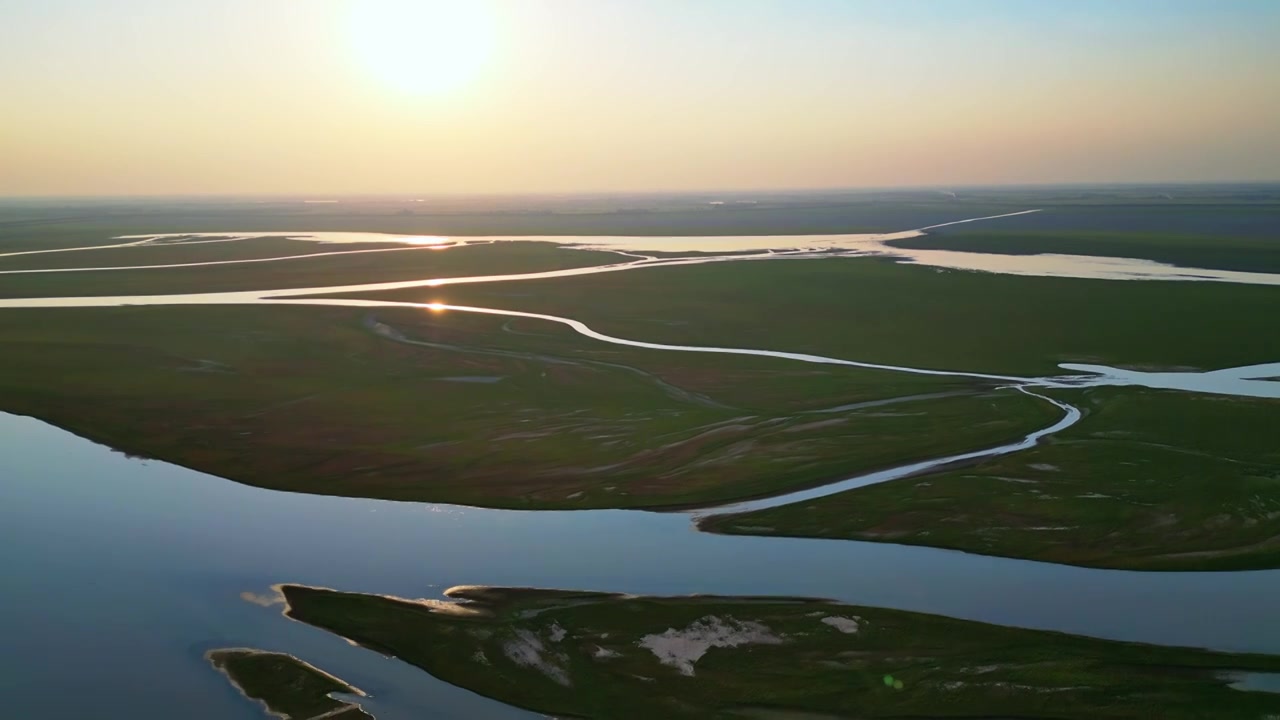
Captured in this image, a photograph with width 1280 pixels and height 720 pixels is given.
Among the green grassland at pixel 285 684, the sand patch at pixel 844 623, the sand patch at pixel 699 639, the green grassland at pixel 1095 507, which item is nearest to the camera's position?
the green grassland at pixel 285 684

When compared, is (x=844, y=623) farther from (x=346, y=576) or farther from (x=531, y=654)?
(x=346, y=576)

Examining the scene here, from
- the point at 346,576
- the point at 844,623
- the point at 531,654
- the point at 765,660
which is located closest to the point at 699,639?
the point at 765,660

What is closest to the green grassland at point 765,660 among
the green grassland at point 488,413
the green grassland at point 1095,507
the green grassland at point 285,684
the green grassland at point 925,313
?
the green grassland at point 285,684

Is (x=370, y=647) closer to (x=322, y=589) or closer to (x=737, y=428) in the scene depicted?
(x=322, y=589)

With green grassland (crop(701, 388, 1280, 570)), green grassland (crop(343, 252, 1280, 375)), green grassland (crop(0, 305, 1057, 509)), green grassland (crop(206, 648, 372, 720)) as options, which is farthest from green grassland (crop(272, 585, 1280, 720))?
green grassland (crop(343, 252, 1280, 375))

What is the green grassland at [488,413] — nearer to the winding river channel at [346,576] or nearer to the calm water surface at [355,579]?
the winding river channel at [346,576]
